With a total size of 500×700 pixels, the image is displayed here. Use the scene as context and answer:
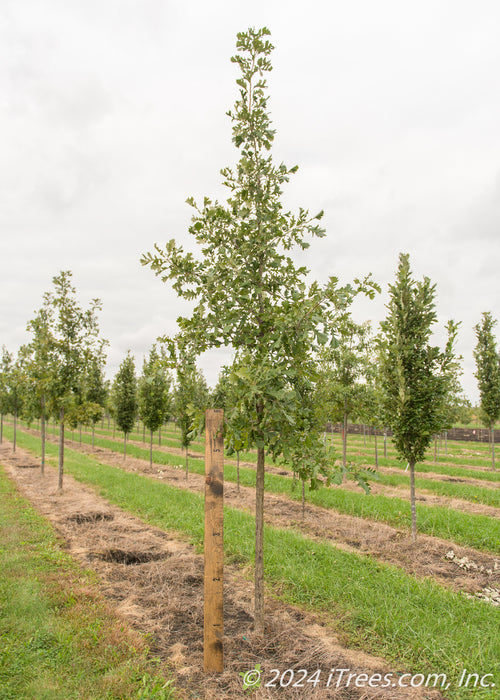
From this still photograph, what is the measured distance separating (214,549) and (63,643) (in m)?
1.88

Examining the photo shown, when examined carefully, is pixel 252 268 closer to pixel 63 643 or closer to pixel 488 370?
pixel 63 643

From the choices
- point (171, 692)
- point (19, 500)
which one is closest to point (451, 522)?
point (171, 692)

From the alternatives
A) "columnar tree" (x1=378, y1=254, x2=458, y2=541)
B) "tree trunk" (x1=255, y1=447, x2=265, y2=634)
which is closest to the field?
"tree trunk" (x1=255, y1=447, x2=265, y2=634)

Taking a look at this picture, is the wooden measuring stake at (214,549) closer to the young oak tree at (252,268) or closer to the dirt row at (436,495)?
the young oak tree at (252,268)

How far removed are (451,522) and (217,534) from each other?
7.45 metres

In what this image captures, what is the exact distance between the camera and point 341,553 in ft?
23.4

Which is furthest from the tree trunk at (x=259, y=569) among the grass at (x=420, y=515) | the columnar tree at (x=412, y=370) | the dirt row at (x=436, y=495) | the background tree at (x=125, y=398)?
the background tree at (x=125, y=398)

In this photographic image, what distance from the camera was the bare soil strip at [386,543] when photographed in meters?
6.81

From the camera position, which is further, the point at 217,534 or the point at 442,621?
the point at 442,621

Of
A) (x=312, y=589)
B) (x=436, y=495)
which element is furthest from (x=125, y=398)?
(x=312, y=589)

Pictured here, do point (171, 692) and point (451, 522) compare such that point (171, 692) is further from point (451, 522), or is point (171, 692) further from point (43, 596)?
point (451, 522)

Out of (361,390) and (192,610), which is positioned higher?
(361,390)

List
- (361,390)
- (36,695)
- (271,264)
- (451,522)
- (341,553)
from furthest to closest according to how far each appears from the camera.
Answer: (361,390)
(451,522)
(341,553)
(271,264)
(36,695)

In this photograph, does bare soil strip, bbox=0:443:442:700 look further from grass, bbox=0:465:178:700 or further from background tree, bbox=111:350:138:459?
background tree, bbox=111:350:138:459
